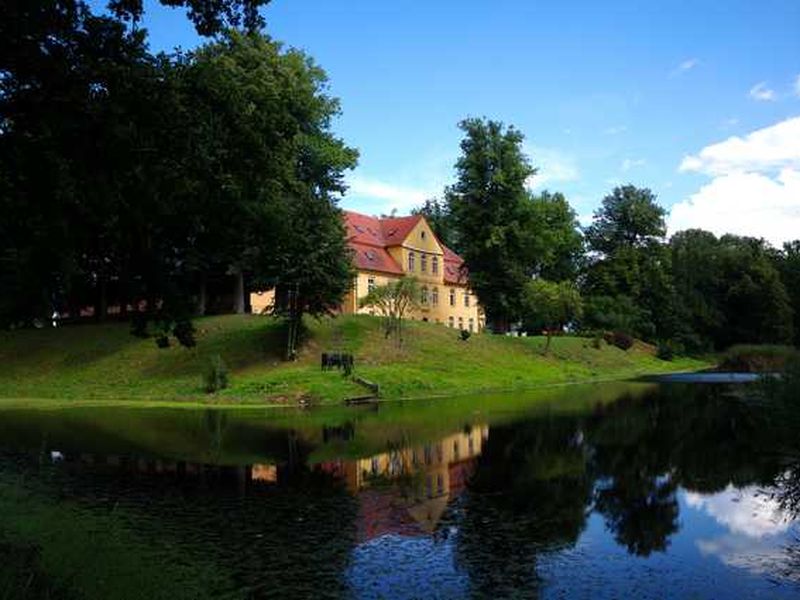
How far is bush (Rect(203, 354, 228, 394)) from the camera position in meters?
37.3

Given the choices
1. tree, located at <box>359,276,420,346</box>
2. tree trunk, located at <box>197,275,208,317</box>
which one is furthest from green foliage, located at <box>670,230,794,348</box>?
tree trunk, located at <box>197,275,208,317</box>

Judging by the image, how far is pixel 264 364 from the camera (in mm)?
42812

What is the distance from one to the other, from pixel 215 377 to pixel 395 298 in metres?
14.4

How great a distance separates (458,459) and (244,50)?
3416cm

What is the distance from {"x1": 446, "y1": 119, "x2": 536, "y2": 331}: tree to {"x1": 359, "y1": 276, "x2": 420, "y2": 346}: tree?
47.8ft

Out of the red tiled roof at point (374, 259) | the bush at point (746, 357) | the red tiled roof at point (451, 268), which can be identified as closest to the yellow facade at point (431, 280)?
the red tiled roof at point (374, 259)

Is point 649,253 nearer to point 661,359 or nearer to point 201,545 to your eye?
point 661,359

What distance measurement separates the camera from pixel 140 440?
2370 cm

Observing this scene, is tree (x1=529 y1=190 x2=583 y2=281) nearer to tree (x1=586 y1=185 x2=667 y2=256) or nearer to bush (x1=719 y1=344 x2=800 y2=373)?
tree (x1=586 y1=185 x2=667 y2=256)

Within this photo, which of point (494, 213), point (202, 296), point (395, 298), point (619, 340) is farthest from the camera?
point (619, 340)

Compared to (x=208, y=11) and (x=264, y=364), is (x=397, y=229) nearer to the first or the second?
(x=264, y=364)


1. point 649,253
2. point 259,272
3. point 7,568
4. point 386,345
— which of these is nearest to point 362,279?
point 386,345

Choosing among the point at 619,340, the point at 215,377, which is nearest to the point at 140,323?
the point at 215,377

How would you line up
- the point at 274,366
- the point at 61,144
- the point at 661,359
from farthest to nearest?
the point at 661,359
the point at 274,366
the point at 61,144
